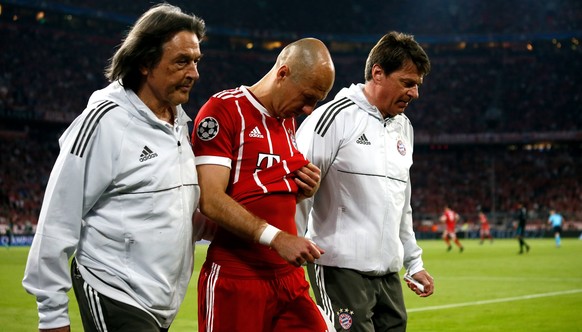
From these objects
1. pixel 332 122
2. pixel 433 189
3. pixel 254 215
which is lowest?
pixel 433 189

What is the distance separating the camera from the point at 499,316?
11.5 metres

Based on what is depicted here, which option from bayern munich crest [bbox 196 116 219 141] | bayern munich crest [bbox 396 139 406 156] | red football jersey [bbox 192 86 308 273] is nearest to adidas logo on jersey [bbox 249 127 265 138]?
red football jersey [bbox 192 86 308 273]

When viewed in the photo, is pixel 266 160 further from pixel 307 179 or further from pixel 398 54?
pixel 398 54

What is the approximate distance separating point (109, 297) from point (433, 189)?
5675 centimetres

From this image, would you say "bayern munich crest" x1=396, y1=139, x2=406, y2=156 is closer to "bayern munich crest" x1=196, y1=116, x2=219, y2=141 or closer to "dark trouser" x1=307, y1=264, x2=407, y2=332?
"dark trouser" x1=307, y1=264, x2=407, y2=332

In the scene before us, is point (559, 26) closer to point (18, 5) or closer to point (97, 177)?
point (18, 5)

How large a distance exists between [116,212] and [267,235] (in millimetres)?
682

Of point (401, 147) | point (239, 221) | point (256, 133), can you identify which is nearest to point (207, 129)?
point (256, 133)

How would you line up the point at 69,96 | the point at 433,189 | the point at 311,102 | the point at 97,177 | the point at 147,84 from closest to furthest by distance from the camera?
the point at 97,177, the point at 147,84, the point at 311,102, the point at 69,96, the point at 433,189

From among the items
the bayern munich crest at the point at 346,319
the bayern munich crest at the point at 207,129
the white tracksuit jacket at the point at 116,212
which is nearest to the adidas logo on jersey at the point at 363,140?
the bayern munich crest at the point at 346,319

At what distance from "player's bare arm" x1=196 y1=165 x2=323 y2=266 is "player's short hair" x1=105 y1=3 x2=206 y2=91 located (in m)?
0.56

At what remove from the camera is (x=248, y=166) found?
3.92m

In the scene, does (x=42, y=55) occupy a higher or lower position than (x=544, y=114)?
higher

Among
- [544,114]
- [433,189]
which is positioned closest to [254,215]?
[433,189]
